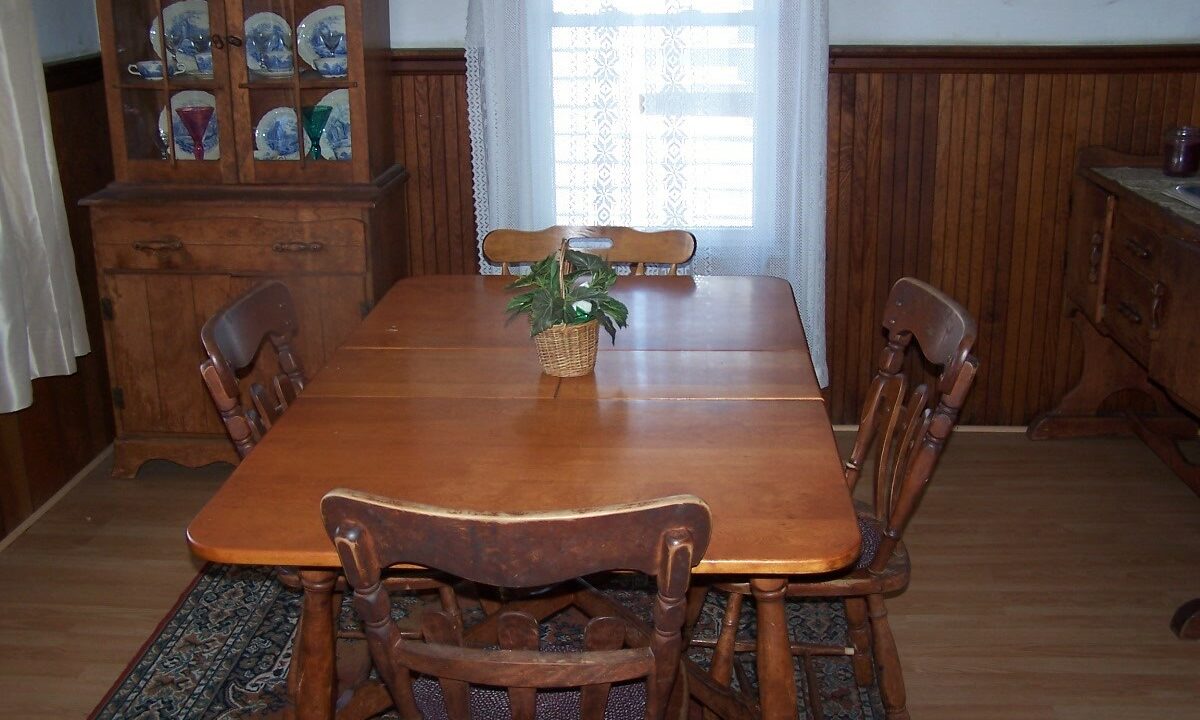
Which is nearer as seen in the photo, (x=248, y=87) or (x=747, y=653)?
(x=747, y=653)

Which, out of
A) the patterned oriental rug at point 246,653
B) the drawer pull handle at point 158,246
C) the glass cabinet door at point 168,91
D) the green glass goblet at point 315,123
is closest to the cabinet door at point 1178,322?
the patterned oriental rug at point 246,653

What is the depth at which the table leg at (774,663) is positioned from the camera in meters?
1.83

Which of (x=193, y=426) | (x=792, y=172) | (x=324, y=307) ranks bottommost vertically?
(x=193, y=426)

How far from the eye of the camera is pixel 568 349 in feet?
7.36

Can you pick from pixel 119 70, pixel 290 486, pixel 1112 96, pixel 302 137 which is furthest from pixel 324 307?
pixel 1112 96

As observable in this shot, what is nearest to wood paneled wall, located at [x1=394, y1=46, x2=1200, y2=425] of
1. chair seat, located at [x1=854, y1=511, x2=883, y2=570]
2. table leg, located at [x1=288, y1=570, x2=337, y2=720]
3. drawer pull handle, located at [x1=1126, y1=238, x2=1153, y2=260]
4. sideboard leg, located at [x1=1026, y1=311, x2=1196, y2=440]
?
sideboard leg, located at [x1=1026, y1=311, x2=1196, y2=440]

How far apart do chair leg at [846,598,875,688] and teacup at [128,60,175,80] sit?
2.33 metres

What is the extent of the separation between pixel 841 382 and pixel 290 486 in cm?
245

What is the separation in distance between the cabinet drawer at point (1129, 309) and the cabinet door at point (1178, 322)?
0.23 feet

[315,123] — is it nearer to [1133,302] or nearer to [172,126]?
[172,126]

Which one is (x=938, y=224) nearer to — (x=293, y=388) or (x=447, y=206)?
(x=447, y=206)

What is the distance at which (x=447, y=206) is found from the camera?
391 centimetres

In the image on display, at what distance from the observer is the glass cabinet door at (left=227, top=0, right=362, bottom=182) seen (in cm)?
346

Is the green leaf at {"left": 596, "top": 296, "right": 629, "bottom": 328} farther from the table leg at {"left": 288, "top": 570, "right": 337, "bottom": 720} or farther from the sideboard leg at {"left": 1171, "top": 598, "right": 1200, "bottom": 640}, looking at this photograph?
the sideboard leg at {"left": 1171, "top": 598, "right": 1200, "bottom": 640}
